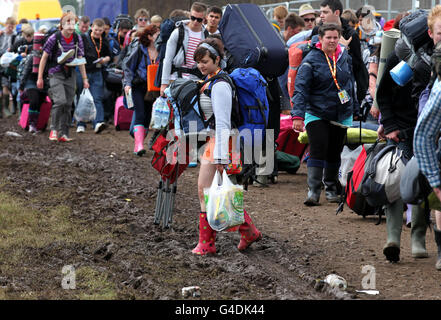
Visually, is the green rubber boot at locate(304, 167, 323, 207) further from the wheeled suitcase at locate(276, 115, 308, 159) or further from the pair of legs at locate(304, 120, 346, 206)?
the wheeled suitcase at locate(276, 115, 308, 159)

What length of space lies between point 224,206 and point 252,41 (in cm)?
317

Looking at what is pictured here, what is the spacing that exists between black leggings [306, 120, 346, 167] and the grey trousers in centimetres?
640

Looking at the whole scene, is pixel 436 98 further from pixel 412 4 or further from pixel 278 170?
pixel 412 4

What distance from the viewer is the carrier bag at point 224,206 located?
6.91 meters

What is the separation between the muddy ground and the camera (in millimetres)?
6195

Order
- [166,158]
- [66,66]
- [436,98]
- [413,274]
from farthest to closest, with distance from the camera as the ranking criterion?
1. [66,66]
2. [166,158]
3. [413,274]
4. [436,98]

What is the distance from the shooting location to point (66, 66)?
49.7ft

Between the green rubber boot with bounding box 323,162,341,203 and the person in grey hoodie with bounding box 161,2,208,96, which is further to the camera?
the person in grey hoodie with bounding box 161,2,208,96

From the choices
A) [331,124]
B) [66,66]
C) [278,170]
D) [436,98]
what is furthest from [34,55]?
[436,98]

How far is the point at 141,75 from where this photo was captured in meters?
13.4

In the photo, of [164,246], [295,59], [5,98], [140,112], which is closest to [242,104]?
[164,246]

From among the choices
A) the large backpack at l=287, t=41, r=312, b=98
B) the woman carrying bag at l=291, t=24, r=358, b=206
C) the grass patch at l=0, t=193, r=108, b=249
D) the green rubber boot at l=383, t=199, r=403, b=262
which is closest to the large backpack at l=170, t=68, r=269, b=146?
the green rubber boot at l=383, t=199, r=403, b=262

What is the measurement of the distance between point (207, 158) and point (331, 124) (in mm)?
3042

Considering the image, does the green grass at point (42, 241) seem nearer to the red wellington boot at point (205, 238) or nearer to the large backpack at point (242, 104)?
the red wellington boot at point (205, 238)
